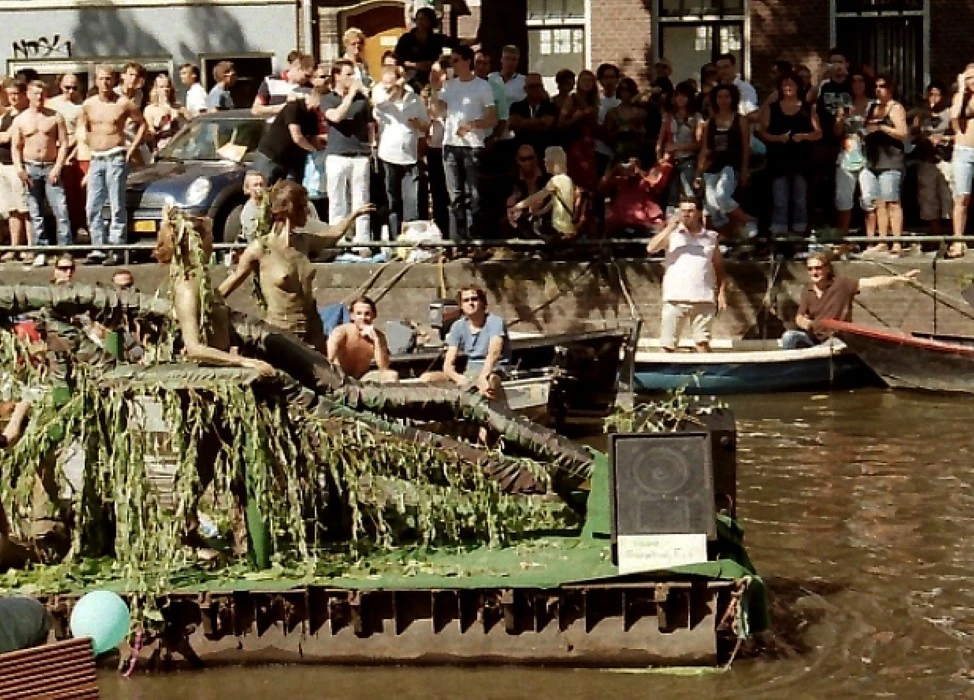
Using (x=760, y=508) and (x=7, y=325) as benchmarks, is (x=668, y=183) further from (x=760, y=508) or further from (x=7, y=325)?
(x=7, y=325)

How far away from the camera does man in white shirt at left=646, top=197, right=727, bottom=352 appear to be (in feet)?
65.7

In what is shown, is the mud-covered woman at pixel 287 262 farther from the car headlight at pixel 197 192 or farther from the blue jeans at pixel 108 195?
the blue jeans at pixel 108 195

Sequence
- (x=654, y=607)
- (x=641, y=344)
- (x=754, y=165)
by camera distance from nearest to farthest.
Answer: (x=654, y=607)
(x=641, y=344)
(x=754, y=165)

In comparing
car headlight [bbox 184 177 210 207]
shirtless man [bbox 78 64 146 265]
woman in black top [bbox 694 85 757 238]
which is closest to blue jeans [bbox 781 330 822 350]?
woman in black top [bbox 694 85 757 238]

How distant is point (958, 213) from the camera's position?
70.8ft

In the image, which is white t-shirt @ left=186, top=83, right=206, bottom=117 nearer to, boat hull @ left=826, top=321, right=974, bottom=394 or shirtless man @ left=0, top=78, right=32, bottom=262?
shirtless man @ left=0, top=78, right=32, bottom=262

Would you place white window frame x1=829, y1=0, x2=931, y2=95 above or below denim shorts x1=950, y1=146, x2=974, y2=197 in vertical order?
above

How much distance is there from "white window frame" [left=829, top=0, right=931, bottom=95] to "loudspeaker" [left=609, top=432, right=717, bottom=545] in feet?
64.2

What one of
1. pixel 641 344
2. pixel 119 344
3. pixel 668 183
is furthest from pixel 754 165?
pixel 119 344

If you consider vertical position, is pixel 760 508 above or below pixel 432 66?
below

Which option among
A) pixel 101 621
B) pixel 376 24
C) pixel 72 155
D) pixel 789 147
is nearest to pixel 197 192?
pixel 72 155

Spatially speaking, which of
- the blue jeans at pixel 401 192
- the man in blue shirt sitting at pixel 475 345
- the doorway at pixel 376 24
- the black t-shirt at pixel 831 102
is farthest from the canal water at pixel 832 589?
the doorway at pixel 376 24

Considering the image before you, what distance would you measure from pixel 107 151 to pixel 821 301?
7.43m

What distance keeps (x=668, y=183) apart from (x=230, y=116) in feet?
16.6
